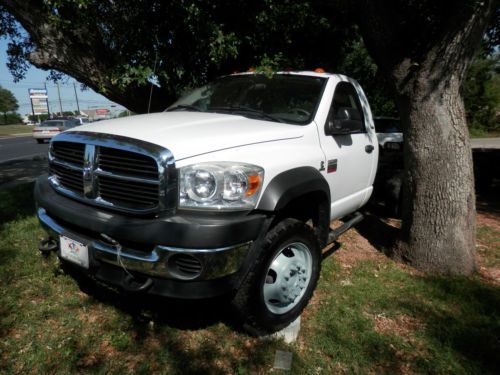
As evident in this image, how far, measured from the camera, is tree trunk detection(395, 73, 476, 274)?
368cm

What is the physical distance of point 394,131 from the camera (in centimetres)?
1162

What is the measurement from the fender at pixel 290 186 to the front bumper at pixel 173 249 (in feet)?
0.38

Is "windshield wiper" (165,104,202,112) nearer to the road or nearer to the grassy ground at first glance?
the grassy ground

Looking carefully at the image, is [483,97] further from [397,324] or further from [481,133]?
[397,324]

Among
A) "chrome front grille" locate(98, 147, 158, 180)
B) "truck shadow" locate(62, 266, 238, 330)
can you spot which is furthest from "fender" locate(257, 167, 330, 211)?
"truck shadow" locate(62, 266, 238, 330)

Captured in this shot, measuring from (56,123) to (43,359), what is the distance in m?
24.2

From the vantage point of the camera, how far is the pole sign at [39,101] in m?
72.7

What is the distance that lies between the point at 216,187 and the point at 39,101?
85.3 metres

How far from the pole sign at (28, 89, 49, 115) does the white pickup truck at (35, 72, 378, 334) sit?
81.8m

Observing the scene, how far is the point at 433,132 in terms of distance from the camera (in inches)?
146

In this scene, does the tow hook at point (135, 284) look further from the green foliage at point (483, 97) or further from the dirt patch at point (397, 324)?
the green foliage at point (483, 97)

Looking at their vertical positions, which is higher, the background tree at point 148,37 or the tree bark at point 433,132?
the background tree at point 148,37

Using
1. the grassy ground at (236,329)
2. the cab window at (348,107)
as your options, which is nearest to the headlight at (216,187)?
the grassy ground at (236,329)

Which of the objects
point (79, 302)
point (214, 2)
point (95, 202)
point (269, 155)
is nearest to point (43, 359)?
point (79, 302)
